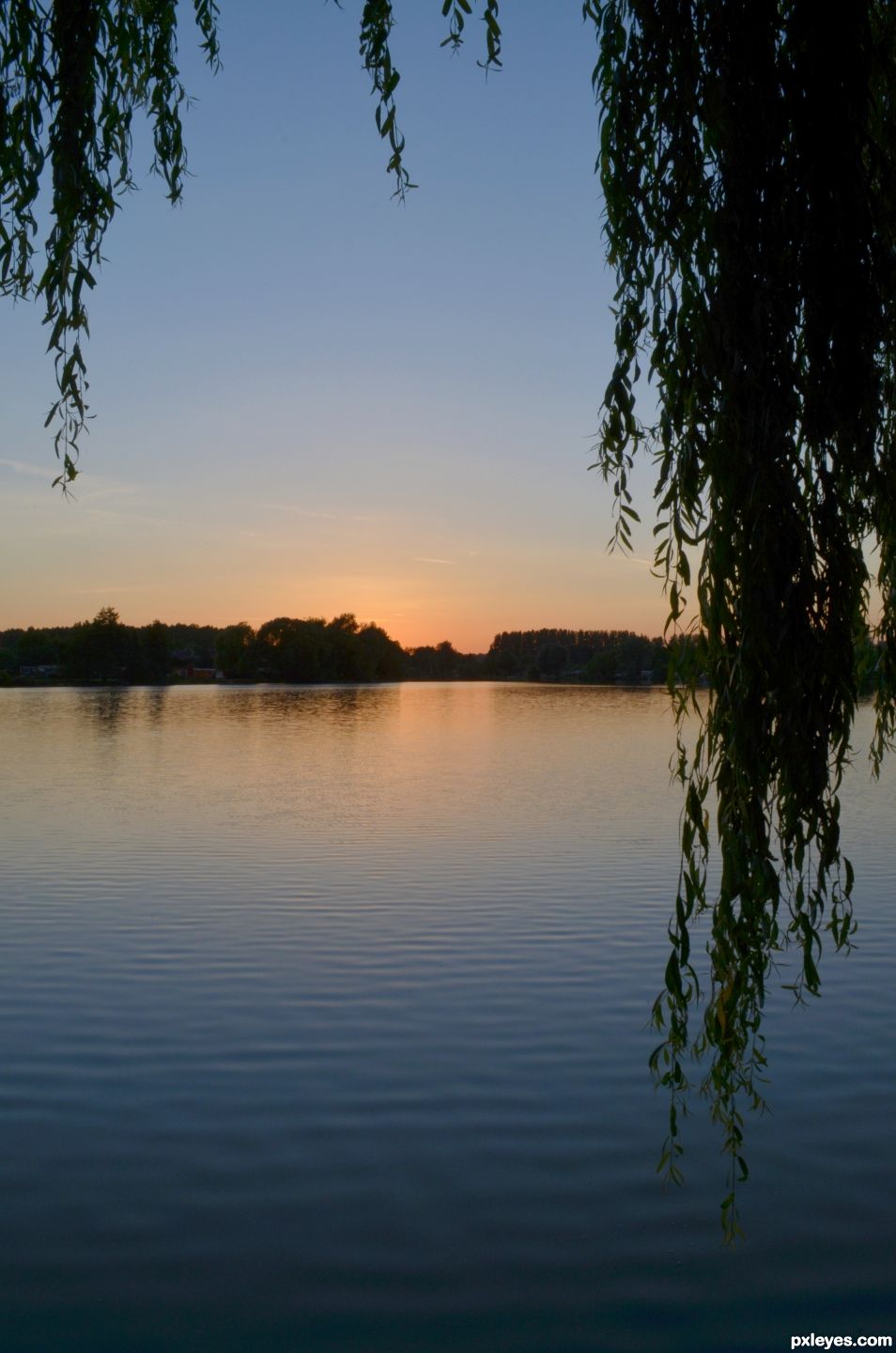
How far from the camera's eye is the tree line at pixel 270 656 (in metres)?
124

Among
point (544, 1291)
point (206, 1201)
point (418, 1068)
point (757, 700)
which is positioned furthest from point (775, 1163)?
point (757, 700)

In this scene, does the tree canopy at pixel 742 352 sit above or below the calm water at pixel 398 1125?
above

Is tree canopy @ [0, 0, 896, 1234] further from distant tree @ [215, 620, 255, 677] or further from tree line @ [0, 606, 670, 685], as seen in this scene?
distant tree @ [215, 620, 255, 677]

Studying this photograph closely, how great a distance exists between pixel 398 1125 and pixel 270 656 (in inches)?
5433

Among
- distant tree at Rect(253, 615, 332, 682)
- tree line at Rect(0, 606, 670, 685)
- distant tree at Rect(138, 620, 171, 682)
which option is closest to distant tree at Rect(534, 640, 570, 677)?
tree line at Rect(0, 606, 670, 685)

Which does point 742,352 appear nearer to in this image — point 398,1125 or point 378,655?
point 398,1125

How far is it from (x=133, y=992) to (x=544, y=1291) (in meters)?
5.03

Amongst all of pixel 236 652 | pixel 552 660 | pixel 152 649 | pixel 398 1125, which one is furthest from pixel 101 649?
pixel 398 1125

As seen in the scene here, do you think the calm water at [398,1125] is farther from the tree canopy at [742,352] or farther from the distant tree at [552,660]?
the distant tree at [552,660]

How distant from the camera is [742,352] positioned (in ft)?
11.6

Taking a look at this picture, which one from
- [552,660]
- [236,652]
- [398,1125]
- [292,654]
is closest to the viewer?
[398,1125]

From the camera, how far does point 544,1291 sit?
472 centimetres

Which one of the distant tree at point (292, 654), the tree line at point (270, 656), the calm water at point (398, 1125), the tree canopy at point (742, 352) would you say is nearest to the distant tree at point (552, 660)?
the tree line at point (270, 656)

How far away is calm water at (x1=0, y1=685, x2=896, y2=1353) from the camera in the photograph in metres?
4.60
